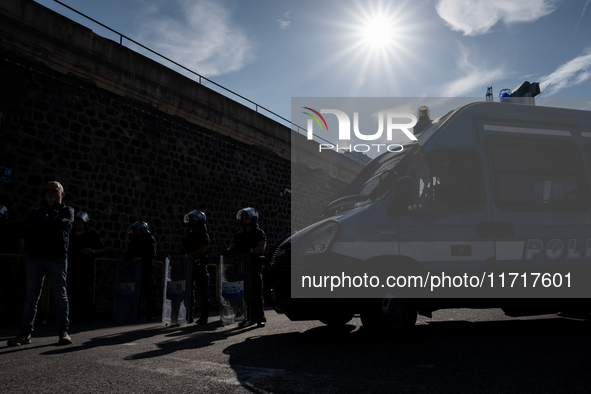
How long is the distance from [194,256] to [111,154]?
4.79 meters

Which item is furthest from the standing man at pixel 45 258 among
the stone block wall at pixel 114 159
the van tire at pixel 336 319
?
the stone block wall at pixel 114 159

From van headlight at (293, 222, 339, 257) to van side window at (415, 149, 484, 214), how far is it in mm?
933

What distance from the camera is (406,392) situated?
281 cm

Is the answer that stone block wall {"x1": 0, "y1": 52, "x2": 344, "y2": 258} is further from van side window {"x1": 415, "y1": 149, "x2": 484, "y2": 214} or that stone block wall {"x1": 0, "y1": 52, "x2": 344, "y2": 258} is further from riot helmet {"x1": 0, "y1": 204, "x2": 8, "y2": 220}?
van side window {"x1": 415, "y1": 149, "x2": 484, "y2": 214}

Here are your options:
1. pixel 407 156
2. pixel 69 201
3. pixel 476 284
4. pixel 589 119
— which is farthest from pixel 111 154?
pixel 589 119

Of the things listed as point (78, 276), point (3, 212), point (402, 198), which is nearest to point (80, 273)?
point (78, 276)

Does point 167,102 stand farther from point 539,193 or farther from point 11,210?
point 539,193

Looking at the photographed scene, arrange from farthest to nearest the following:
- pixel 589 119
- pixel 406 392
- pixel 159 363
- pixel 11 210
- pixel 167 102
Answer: pixel 167 102
pixel 11 210
pixel 589 119
pixel 159 363
pixel 406 392

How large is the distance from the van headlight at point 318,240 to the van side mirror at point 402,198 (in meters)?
0.62

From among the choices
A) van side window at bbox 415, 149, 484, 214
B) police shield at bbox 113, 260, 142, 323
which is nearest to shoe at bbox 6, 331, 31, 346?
police shield at bbox 113, 260, 142, 323

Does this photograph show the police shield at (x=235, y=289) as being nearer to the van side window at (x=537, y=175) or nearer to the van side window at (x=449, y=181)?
the van side window at (x=449, y=181)

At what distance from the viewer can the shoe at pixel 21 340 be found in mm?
4746

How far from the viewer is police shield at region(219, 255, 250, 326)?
255 inches

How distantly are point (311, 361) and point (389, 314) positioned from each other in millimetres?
1289
